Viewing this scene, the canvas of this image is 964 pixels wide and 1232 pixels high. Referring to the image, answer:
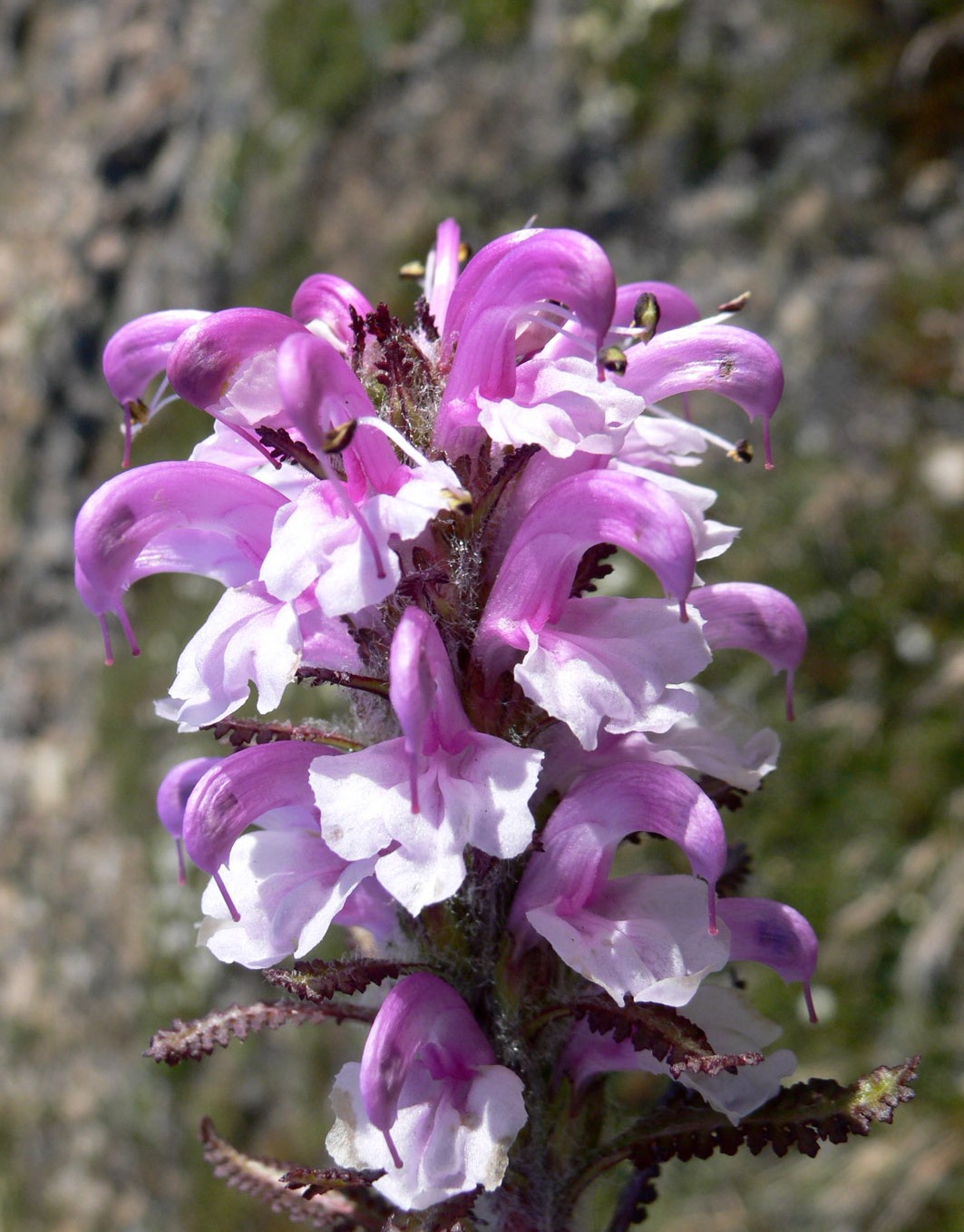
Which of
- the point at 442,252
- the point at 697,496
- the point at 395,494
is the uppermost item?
the point at 442,252

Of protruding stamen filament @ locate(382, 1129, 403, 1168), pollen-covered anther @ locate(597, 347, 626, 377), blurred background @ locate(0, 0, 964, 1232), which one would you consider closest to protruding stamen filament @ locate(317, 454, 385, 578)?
pollen-covered anther @ locate(597, 347, 626, 377)

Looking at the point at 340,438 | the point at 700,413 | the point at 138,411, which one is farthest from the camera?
the point at 700,413

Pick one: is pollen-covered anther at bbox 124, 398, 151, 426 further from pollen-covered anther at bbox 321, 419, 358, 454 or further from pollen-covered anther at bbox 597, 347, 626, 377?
pollen-covered anther at bbox 597, 347, 626, 377

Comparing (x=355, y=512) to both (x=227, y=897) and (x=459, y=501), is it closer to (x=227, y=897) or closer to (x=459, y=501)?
(x=459, y=501)

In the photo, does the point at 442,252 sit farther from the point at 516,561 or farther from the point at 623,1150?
the point at 623,1150

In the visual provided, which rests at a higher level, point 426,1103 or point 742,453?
point 742,453

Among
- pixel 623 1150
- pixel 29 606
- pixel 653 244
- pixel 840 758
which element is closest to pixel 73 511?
pixel 29 606

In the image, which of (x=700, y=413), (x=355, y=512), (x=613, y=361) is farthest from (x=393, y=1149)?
(x=700, y=413)
